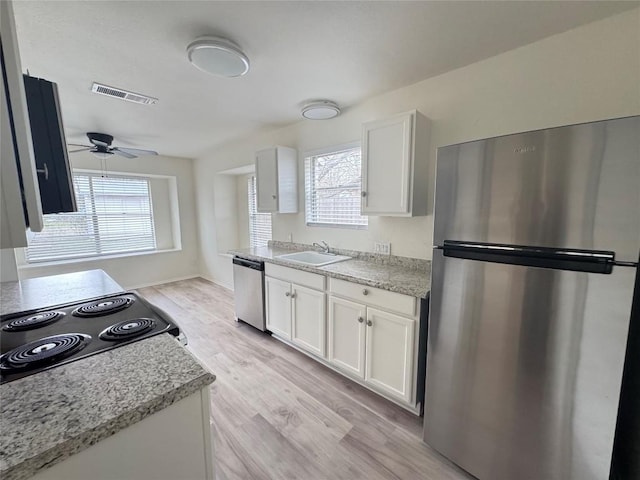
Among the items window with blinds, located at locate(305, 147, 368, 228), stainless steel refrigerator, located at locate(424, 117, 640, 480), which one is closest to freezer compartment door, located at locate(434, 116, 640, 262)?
stainless steel refrigerator, located at locate(424, 117, 640, 480)

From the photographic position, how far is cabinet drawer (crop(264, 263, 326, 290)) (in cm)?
232

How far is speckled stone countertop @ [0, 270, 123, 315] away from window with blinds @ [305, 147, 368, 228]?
2.01 m

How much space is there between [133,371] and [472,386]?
1.51 meters

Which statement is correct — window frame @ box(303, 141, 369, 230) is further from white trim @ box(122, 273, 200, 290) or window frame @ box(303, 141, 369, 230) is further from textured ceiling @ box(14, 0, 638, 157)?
white trim @ box(122, 273, 200, 290)

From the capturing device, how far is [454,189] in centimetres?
137

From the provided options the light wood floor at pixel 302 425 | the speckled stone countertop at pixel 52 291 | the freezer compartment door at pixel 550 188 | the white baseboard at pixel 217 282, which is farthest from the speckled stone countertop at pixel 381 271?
the white baseboard at pixel 217 282

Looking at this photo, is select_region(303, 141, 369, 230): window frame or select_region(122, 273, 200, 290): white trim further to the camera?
select_region(122, 273, 200, 290): white trim

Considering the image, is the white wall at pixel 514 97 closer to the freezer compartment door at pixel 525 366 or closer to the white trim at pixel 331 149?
the white trim at pixel 331 149

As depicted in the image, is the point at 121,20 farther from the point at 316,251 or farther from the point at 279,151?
the point at 316,251

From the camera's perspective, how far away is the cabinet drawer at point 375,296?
1.77 meters

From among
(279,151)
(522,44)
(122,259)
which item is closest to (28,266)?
(122,259)

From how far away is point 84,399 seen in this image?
0.70m

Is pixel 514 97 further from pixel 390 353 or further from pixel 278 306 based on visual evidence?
pixel 278 306

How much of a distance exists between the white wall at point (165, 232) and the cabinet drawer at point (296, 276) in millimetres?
3306
